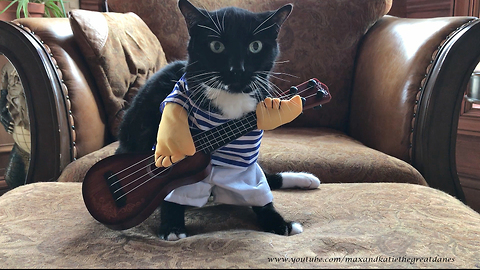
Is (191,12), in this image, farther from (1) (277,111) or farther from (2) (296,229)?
(2) (296,229)

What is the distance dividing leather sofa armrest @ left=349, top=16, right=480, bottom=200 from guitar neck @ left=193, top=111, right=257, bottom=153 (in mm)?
640

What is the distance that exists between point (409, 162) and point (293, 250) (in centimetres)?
70

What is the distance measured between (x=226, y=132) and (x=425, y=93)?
0.70m

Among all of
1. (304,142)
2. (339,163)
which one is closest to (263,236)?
(339,163)

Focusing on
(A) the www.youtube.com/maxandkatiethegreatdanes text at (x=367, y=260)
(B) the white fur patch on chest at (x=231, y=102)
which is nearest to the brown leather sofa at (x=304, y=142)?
(A) the www.youtube.com/maxandkatiethegreatdanes text at (x=367, y=260)

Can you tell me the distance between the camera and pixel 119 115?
1280 mm

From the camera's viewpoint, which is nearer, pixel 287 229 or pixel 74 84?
pixel 287 229

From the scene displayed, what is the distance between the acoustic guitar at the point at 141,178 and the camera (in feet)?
2.36

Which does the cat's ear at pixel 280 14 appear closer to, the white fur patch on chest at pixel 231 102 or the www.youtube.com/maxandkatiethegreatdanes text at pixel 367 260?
the white fur patch on chest at pixel 231 102

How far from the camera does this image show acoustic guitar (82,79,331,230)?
72 cm

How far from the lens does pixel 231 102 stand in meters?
0.73

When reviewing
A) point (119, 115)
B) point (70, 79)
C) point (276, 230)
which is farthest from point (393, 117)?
point (70, 79)

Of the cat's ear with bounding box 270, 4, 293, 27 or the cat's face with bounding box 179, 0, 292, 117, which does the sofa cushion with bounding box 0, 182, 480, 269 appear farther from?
the cat's ear with bounding box 270, 4, 293, 27

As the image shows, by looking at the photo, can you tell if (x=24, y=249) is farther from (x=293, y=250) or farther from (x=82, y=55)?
(x=82, y=55)
